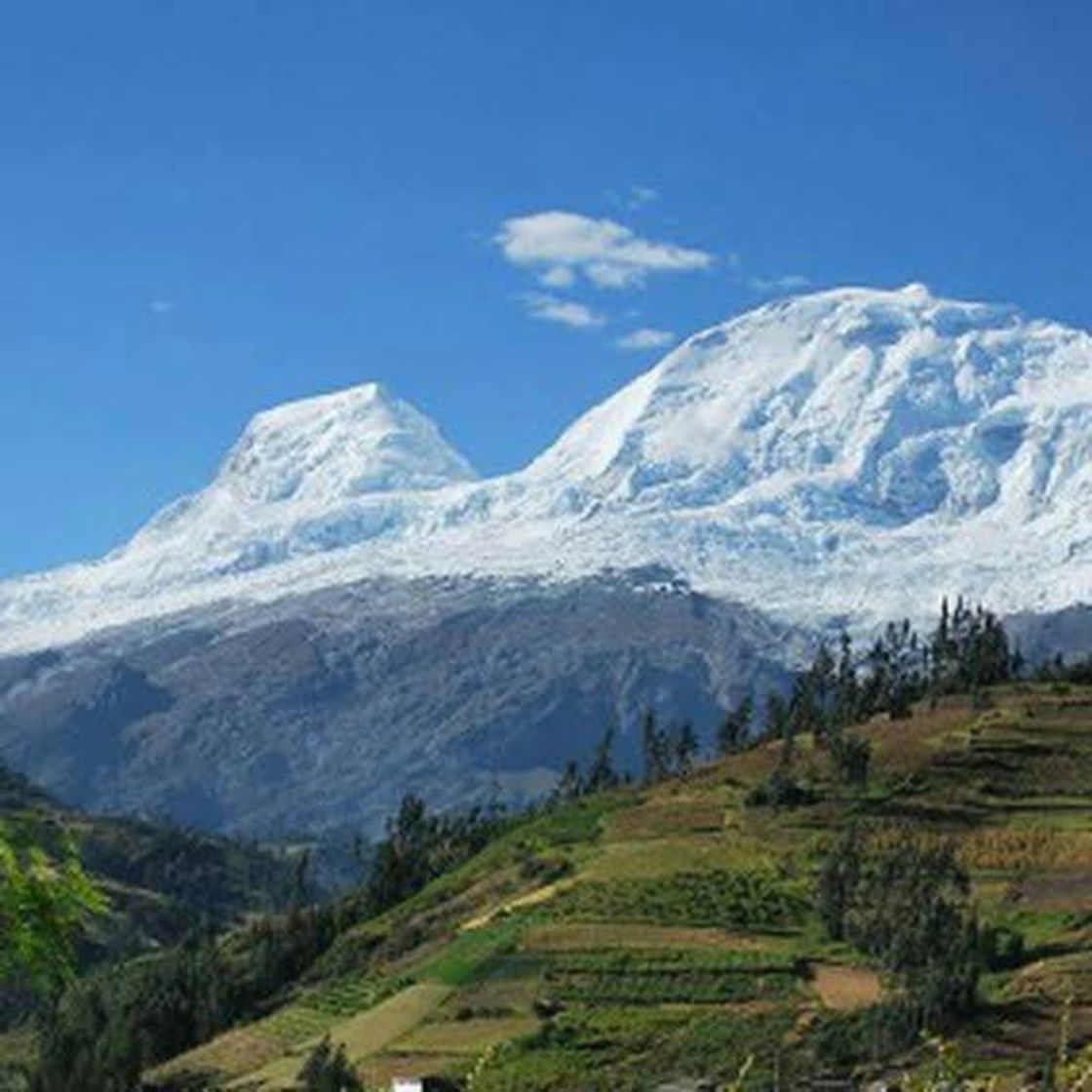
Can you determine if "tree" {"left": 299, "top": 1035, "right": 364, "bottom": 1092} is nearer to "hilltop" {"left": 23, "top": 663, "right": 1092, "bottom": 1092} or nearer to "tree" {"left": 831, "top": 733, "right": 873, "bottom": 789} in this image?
"hilltop" {"left": 23, "top": 663, "right": 1092, "bottom": 1092}

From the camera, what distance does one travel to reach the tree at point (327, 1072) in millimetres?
102562

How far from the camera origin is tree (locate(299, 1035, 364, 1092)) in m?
103

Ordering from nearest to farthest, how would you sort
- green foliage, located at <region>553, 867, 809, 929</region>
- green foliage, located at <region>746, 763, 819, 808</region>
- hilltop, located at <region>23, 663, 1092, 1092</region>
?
hilltop, located at <region>23, 663, 1092, 1092</region> → green foliage, located at <region>553, 867, 809, 929</region> → green foliage, located at <region>746, 763, 819, 808</region>

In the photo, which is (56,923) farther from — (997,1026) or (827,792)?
(827,792)

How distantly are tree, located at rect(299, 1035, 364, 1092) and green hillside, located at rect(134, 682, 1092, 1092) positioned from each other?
2060mm

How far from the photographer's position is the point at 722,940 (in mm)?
134375

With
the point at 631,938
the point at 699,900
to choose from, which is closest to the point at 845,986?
the point at 631,938

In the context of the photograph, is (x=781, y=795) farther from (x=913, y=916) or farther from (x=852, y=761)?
(x=913, y=916)

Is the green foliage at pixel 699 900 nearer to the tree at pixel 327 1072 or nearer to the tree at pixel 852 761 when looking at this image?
the tree at pixel 852 761

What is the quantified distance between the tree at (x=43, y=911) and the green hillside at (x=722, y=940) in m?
77.2

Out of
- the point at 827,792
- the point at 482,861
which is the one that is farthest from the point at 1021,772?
the point at 482,861

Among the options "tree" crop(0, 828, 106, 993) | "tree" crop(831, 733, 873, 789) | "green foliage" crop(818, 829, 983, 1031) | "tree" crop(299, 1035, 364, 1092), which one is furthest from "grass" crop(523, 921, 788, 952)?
"tree" crop(0, 828, 106, 993)

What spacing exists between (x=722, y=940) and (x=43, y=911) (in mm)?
125958

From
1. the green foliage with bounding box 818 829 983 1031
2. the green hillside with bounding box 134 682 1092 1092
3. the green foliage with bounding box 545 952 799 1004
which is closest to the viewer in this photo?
the green foliage with bounding box 818 829 983 1031
